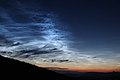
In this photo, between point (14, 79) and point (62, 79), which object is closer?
point (14, 79)

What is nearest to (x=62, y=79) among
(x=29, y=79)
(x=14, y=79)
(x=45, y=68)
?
(x=45, y=68)

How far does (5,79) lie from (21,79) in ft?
26.7

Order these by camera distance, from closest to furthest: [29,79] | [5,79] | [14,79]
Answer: [5,79] < [14,79] < [29,79]

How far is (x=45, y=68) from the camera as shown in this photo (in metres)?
97.1

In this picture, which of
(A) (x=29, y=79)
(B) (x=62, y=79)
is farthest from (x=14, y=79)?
(B) (x=62, y=79)

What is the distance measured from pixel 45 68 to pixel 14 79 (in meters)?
51.2

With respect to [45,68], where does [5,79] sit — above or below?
below

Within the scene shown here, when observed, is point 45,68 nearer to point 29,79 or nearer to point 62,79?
point 62,79

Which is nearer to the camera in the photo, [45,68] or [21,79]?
[21,79]

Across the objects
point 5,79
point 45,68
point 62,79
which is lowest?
point 5,79

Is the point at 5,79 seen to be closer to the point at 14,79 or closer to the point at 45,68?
the point at 14,79

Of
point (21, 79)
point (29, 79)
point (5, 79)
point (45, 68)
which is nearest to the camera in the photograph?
point (5, 79)

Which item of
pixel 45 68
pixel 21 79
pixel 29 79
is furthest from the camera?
pixel 45 68

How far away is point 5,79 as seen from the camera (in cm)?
4250
